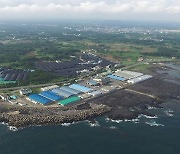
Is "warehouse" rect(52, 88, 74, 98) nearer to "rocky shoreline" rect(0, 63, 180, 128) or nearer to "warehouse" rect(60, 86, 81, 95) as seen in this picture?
"warehouse" rect(60, 86, 81, 95)

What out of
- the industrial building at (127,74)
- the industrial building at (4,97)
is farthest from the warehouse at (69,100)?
the industrial building at (127,74)

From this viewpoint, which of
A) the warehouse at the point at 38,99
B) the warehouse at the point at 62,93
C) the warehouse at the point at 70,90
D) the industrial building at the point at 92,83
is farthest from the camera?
the industrial building at the point at 92,83

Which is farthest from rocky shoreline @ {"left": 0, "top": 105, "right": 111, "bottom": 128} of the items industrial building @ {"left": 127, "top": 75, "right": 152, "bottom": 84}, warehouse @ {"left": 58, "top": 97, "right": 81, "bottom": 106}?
industrial building @ {"left": 127, "top": 75, "right": 152, "bottom": 84}

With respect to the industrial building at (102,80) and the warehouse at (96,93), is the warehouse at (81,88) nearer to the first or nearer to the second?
the warehouse at (96,93)

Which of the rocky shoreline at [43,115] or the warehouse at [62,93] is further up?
the warehouse at [62,93]

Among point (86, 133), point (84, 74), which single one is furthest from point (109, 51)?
point (86, 133)

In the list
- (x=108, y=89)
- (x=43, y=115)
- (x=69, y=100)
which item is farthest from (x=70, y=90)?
(x=43, y=115)

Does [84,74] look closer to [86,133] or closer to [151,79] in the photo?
[151,79]

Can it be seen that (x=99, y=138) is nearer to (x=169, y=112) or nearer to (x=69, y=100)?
(x=69, y=100)
